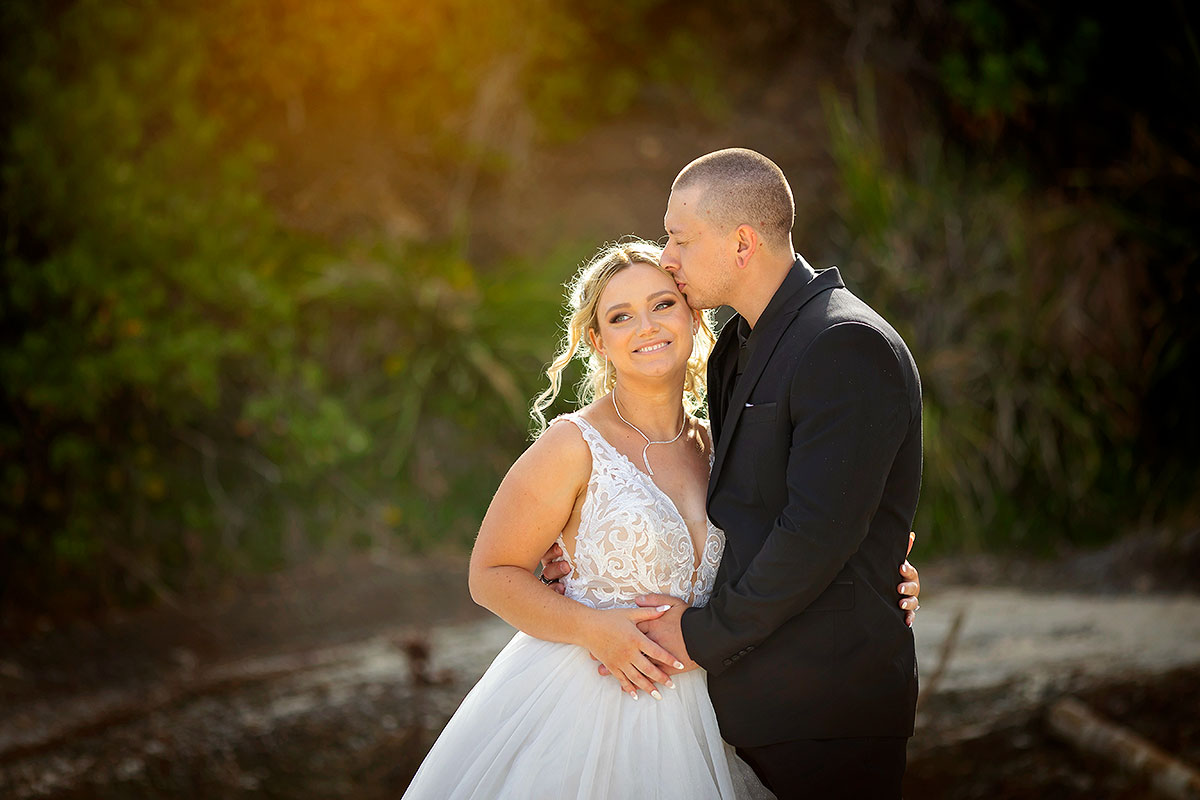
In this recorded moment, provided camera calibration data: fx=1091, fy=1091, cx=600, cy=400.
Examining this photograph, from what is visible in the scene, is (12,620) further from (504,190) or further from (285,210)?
(504,190)

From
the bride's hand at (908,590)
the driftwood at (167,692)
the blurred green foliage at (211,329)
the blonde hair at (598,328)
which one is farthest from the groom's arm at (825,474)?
the blurred green foliage at (211,329)

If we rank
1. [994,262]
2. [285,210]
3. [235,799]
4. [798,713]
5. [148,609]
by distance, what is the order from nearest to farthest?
1. [798,713]
2. [235,799]
3. [148,609]
4. [994,262]
5. [285,210]

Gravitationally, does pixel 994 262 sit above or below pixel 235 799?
above

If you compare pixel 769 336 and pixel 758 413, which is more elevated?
pixel 769 336

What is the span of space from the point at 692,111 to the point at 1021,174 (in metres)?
3.10

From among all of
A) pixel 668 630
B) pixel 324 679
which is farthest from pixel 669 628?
pixel 324 679

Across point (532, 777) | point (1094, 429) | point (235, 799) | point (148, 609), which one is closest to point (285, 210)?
point (148, 609)

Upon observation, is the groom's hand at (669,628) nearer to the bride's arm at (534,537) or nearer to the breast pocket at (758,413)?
the bride's arm at (534,537)

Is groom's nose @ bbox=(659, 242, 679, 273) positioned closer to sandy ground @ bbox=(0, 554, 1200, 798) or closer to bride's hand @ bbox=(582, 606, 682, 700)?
bride's hand @ bbox=(582, 606, 682, 700)

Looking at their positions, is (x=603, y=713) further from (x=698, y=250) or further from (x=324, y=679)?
(x=324, y=679)

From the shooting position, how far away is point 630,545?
2.75 meters

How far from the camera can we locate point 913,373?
2.53m

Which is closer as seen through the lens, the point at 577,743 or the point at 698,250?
the point at 577,743

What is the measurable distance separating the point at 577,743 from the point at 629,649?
10.3 inches
